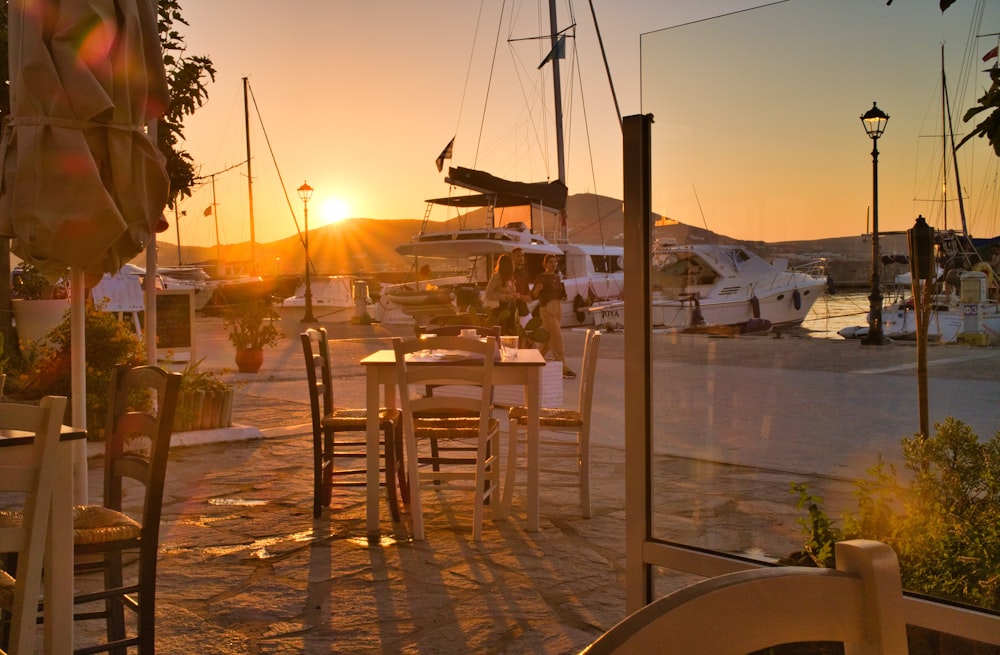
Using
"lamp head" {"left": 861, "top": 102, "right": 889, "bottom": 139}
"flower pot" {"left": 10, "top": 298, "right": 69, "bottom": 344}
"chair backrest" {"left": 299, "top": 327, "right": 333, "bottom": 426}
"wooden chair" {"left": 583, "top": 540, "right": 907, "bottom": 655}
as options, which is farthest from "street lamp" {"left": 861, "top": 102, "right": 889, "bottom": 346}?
"flower pot" {"left": 10, "top": 298, "right": 69, "bottom": 344}

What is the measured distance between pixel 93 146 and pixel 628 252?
111 inches

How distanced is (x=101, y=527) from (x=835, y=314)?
84.8 inches

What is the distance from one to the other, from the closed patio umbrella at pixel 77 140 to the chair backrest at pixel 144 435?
1.03 meters

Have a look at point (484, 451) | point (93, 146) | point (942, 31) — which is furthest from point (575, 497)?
point (942, 31)

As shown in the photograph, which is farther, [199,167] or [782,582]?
[199,167]

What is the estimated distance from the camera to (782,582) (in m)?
0.76

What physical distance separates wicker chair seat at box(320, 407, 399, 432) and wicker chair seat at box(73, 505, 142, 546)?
2197 millimetres

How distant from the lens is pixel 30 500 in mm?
2330

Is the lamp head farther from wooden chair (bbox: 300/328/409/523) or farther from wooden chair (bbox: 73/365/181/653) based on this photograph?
wooden chair (bbox: 300/328/409/523)

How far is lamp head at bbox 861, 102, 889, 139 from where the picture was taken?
6.67 feet

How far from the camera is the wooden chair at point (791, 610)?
726 mm

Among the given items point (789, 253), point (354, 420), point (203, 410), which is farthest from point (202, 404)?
point (789, 253)

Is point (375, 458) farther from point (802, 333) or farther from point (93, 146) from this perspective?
point (802, 333)

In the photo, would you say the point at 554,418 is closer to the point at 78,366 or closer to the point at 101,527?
the point at 78,366
